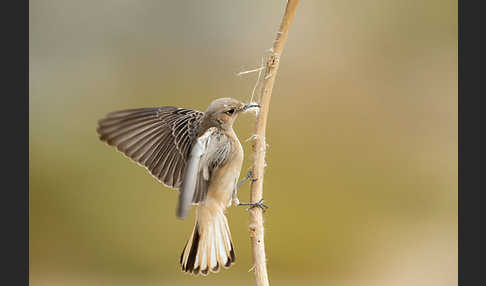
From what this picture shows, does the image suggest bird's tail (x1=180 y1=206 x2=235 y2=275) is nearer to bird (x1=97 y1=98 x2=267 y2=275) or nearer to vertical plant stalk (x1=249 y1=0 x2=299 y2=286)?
bird (x1=97 y1=98 x2=267 y2=275)

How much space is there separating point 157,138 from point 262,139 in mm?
346

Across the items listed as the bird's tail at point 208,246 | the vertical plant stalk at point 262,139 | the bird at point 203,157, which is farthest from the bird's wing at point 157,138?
the vertical plant stalk at point 262,139

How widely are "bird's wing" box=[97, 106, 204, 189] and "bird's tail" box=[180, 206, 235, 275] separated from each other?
109 mm

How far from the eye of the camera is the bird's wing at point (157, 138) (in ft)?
3.17

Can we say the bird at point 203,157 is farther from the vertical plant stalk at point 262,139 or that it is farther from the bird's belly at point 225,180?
the vertical plant stalk at point 262,139

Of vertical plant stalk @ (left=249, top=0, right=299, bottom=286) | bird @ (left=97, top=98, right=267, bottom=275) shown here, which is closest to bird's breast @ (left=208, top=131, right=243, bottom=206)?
bird @ (left=97, top=98, right=267, bottom=275)

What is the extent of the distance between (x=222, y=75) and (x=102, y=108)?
20.7 inches

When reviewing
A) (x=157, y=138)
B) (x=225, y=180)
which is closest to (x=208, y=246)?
(x=225, y=180)

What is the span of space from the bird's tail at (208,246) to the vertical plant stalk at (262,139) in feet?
0.74

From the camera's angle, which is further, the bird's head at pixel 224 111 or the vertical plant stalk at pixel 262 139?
the bird's head at pixel 224 111

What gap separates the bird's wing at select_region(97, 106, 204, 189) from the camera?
0.97 meters

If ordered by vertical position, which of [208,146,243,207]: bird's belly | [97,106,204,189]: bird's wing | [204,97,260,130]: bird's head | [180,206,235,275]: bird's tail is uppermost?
[204,97,260,130]: bird's head

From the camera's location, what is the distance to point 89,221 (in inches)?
76.0

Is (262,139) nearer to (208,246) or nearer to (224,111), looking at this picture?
(224,111)
